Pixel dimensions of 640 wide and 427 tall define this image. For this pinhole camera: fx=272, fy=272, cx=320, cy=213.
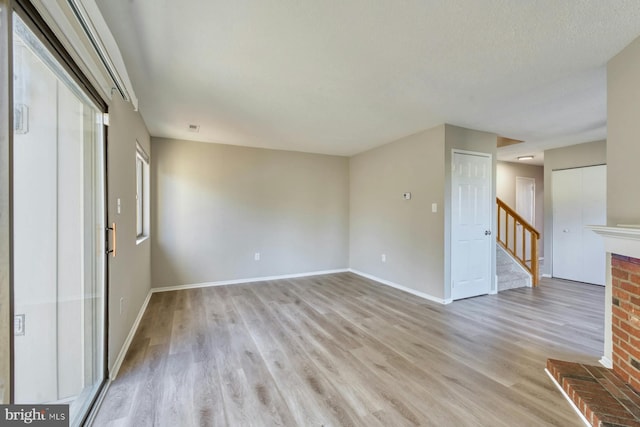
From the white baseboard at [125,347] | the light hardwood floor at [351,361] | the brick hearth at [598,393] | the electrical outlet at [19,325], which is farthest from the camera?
the white baseboard at [125,347]

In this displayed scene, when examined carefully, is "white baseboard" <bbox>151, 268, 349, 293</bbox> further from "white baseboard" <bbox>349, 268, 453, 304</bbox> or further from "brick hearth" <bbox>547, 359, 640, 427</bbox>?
"brick hearth" <bbox>547, 359, 640, 427</bbox>

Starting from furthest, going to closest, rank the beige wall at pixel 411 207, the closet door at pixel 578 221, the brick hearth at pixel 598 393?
the closet door at pixel 578 221 → the beige wall at pixel 411 207 → the brick hearth at pixel 598 393

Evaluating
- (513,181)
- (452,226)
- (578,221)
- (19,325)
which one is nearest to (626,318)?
(452,226)

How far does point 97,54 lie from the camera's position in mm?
1547

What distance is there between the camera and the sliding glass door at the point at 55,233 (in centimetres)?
112

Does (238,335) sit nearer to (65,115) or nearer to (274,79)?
(65,115)

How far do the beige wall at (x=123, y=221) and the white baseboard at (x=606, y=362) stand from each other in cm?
380

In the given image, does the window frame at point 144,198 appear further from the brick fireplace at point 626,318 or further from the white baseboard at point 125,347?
the brick fireplace at point 626,318

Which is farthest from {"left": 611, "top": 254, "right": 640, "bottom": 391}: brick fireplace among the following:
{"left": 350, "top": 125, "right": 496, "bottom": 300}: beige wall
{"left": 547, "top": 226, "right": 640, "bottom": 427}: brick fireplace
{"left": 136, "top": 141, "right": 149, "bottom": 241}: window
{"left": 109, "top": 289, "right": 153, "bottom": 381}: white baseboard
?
{"left": 136, "top": 141, "right": 149, "bottom": 241}: window

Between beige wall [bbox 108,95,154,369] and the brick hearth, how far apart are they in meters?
3.19

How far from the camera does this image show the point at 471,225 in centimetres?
396

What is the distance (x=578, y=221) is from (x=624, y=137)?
3712 millimetres

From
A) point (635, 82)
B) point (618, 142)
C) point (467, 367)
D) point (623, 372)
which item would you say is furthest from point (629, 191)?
point (467, 367)

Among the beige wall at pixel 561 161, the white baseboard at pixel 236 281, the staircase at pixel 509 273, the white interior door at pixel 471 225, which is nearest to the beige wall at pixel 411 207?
the white interior door at pixel 471 225
